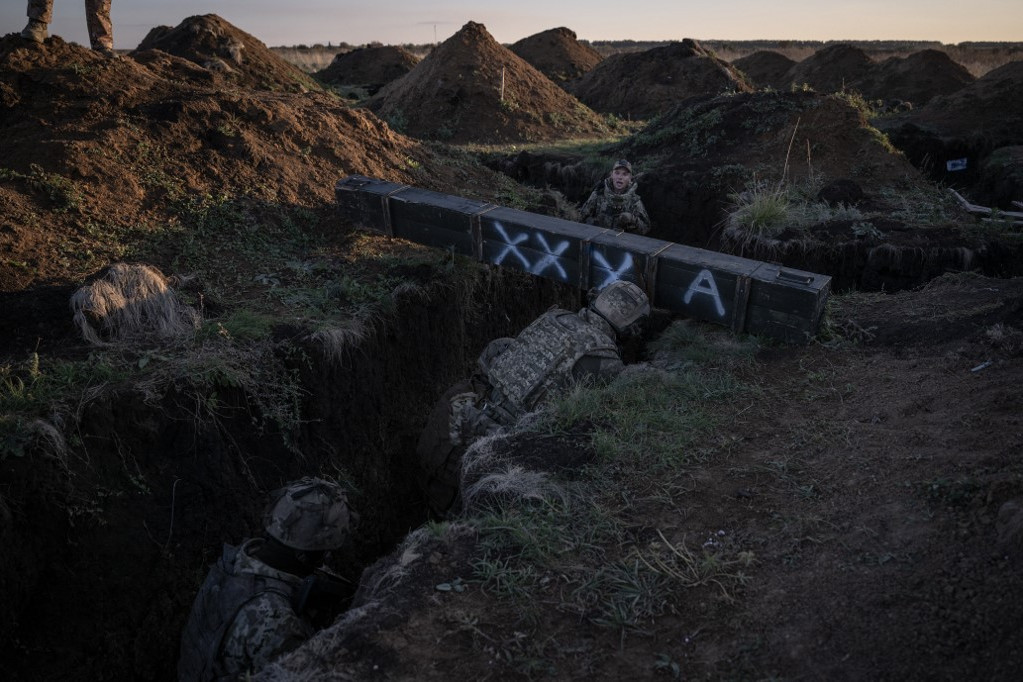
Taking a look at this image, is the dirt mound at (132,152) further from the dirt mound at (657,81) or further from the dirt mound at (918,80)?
the dirt mound at (918,80)

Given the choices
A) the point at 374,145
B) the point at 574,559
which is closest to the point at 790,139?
the point at 374,145

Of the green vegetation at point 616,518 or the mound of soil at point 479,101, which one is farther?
the mound of soil at point 479,101

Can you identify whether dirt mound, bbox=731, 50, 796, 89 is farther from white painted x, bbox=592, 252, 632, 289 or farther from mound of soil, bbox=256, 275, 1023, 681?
mound of soil, bbox=256, 275, 1023, 681

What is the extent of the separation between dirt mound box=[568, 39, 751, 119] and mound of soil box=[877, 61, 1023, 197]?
17.7 ft

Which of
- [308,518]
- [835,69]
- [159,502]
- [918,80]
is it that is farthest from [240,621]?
[835,69]

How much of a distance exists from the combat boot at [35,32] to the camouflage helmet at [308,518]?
725 centimetres

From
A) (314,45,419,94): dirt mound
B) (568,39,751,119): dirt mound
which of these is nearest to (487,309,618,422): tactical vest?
(568,39,751,119): dirt mound

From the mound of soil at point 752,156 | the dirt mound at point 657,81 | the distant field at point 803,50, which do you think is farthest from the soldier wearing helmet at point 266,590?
the distant field at point 803,50

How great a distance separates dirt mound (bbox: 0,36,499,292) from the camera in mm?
6102

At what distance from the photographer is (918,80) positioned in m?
19.5

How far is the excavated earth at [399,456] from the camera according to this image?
2.69m

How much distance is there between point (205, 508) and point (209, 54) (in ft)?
38.4

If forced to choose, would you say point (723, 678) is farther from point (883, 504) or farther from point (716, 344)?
point (716, 344)

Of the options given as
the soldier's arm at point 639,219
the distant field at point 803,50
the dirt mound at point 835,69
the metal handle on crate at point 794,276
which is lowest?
the metal handle on crate at point 794,276
